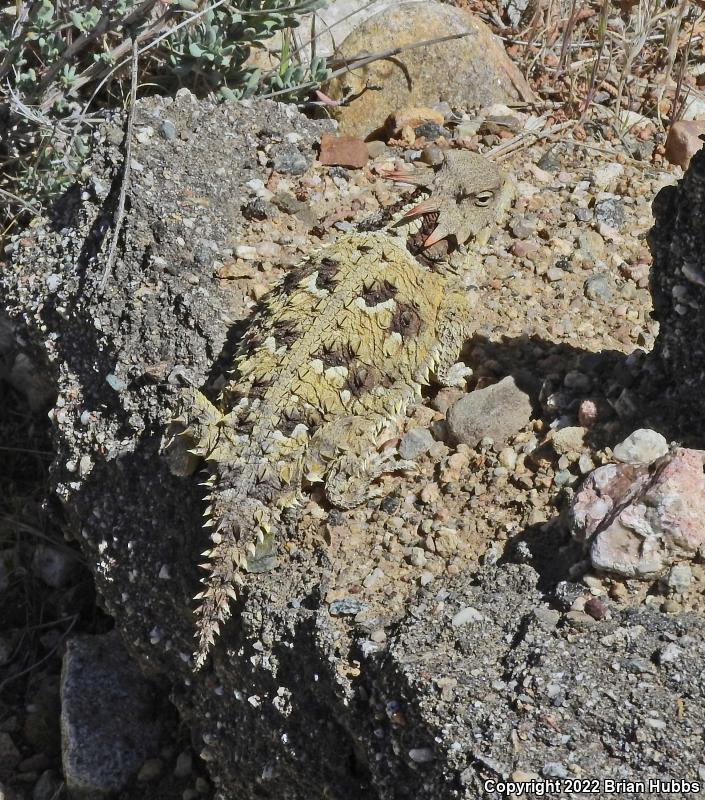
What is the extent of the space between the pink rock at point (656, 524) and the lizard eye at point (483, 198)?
1648 mm

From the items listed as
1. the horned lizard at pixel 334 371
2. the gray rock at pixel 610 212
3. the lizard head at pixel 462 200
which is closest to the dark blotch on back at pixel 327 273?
the horned lizard at pixel 334 371

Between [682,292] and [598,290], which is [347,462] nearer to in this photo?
[682,292]

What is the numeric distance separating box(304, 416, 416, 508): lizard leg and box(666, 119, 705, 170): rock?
238 cm

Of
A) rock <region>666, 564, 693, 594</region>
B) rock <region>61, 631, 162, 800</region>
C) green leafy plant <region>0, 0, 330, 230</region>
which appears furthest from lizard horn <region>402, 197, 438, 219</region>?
rock <region>61, 631, 162, 800</region>

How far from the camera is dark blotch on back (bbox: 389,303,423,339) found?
12.3ft

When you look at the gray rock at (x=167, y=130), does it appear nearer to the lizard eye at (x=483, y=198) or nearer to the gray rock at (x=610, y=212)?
the lizard eye at (x=483, y=198)

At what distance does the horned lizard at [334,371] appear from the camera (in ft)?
10.8

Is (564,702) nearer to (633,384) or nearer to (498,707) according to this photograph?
(498,707)

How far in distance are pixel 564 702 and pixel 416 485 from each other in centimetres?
109

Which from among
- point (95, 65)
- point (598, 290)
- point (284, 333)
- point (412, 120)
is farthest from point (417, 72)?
point (284, 333)

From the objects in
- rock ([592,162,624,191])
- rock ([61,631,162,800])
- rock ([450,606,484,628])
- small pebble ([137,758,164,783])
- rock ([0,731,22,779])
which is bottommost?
rock ([0,731,22,779])

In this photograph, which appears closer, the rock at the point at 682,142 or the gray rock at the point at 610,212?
the gray rock at the point at 610,212

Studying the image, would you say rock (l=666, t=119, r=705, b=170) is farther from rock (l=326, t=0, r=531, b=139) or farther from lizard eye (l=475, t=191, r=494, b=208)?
lizard eye (l=475, t=191, r=494, b=208)

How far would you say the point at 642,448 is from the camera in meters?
2.93
